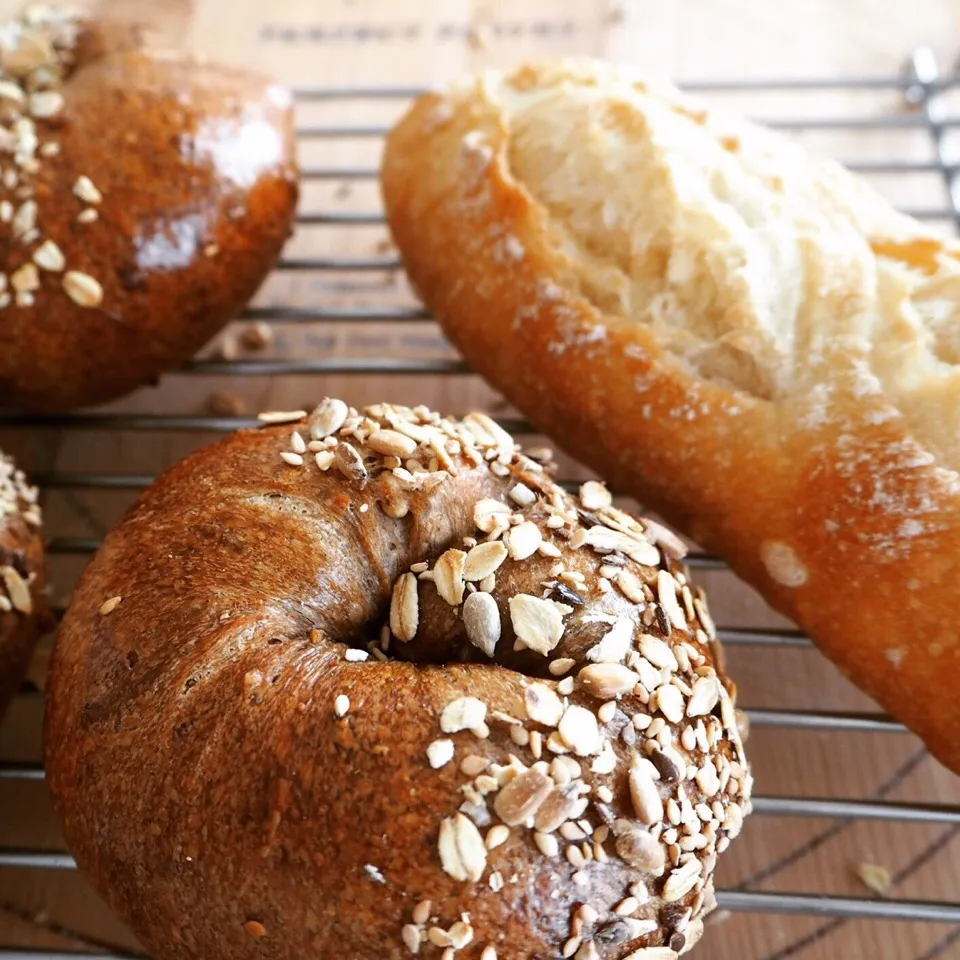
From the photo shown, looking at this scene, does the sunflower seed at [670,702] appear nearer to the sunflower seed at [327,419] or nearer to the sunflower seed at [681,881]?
the sunflower seed at [681,881]

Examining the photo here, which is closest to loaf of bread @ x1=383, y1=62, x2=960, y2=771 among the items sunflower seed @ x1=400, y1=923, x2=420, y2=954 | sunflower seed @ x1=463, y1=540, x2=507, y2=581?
sunflower seed @ x1=463, y1=540, x2=507, y2=581

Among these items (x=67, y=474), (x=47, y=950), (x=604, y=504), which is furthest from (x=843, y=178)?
(x=47, y=950)

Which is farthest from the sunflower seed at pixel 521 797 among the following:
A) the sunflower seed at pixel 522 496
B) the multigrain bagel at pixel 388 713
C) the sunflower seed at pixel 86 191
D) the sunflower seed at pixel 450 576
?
the sunflower seed at pixel 86 191

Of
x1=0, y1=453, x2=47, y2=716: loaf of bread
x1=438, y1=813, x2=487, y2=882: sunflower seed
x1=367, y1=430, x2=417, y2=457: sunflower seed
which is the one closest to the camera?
x1=438, y1=813, x2=487, y2=882: sunflower seed

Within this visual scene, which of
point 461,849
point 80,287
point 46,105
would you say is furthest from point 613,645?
point 46,105

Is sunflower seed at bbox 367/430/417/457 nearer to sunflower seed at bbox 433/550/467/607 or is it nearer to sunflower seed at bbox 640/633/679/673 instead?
sunflower seed at bbox 433/550/467/607

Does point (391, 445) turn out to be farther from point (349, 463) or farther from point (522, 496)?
point (522, 496)

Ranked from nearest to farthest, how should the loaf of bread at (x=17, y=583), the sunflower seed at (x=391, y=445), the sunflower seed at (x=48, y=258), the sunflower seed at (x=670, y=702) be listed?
the sunflower seed at (x=670, y=702)
the sunflower seed at (x=391, y=445)
the loaf of bread at (x=17, y=583)
the sunflower seed at (x=48, y=258)
